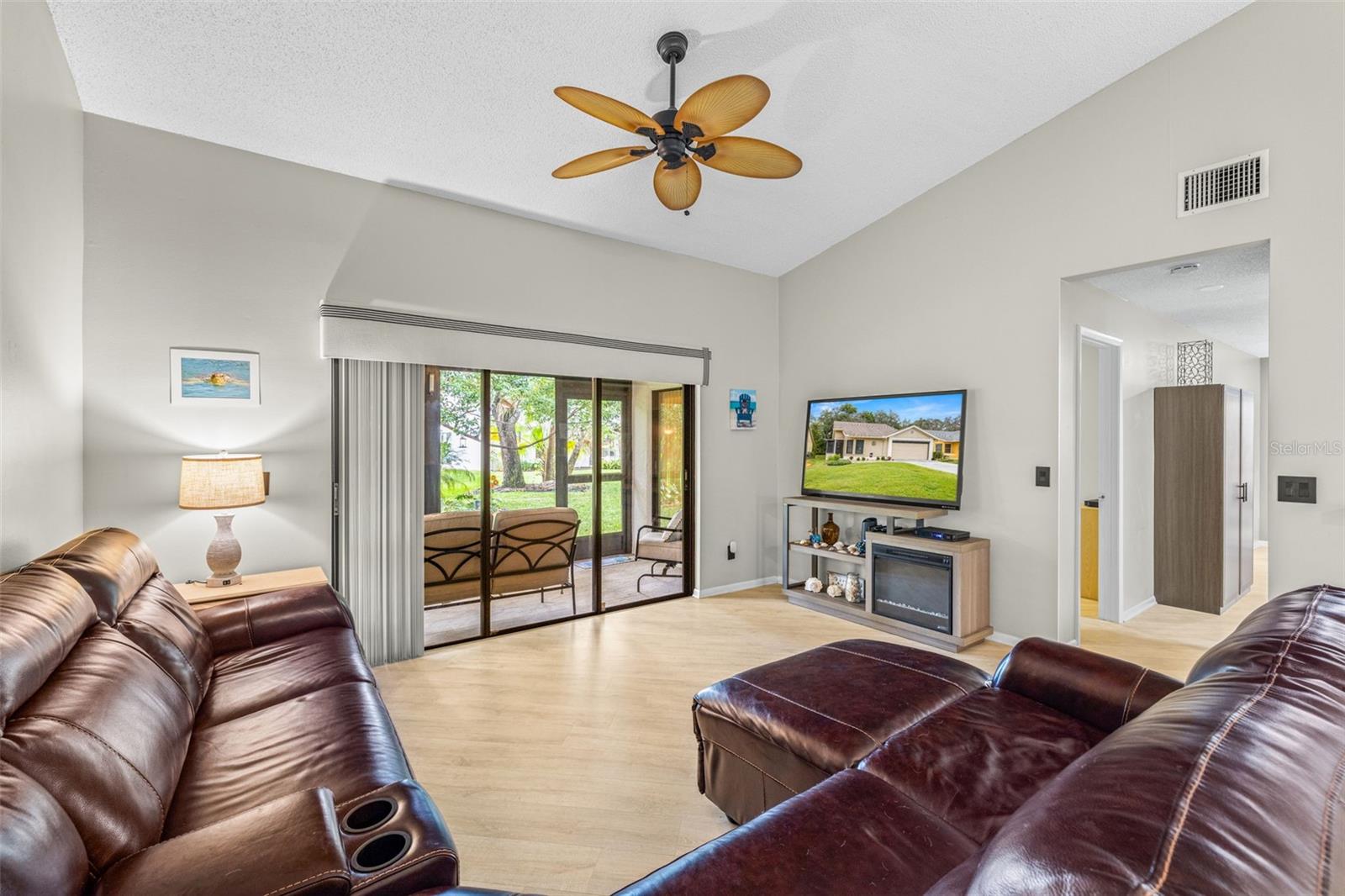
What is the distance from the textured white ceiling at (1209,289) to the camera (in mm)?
3463

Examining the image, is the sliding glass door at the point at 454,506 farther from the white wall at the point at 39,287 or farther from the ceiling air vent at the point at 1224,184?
the ceiling air vent at the point at 1224,184

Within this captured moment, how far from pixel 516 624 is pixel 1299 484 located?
438cm

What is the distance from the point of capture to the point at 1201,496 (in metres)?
4.59

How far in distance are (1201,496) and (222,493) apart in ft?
21.2

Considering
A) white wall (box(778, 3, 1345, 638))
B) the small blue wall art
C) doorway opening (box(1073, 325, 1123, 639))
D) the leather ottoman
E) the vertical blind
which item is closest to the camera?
the leather ottoman

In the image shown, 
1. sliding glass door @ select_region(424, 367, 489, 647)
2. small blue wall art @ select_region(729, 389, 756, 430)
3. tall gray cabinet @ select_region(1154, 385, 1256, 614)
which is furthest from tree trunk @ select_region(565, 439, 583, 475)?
tall gray cabinet @ select_region(1154, 385, 1256, 614)

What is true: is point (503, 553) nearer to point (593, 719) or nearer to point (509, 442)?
point (509, 442)

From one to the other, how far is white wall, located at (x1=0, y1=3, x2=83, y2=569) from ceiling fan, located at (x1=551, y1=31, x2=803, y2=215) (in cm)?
172

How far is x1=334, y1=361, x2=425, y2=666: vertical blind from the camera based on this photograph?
3.45m

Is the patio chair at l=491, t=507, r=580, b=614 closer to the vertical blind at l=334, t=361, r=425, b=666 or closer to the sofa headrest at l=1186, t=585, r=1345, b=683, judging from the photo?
the vertical blind at l=334, t=361, r=425, b=666

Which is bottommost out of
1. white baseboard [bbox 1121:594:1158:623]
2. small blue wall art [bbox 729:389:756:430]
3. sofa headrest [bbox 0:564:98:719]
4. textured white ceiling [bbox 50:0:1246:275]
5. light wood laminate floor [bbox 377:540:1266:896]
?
light wood laminate floor [bbox 377:540:1266:896]

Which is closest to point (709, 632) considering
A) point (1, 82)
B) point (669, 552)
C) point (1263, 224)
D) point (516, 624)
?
point (669, 552)

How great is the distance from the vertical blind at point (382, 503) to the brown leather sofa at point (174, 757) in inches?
45.3

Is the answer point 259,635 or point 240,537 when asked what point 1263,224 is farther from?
point 240,537
